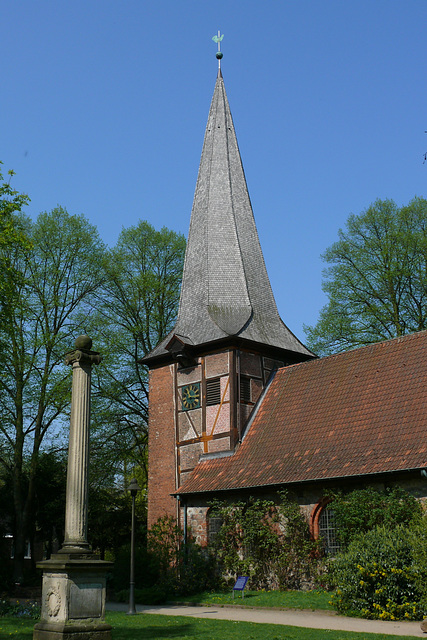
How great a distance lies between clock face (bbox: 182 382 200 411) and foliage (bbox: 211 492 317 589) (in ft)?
12.9

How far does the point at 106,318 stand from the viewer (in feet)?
106

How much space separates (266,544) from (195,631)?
782 centimetres

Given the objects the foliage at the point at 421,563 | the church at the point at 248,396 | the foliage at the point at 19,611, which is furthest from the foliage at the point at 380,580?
the foliage at the point at 19,611

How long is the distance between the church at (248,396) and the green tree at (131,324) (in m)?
5.39

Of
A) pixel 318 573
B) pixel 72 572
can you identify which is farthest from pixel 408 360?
pixel 72 572

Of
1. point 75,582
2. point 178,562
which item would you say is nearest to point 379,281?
point 178,562

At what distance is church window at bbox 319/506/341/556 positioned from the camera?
58.9 ft

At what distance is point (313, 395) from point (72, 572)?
1302 centimetres

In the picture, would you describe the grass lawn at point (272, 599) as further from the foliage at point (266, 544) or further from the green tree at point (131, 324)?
the green tree at point (131, 324)

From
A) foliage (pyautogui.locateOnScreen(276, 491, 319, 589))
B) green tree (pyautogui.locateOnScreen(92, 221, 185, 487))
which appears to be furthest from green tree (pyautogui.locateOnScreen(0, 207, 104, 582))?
foliage (pyautogui.locateOnScreen(276, 491, 319, 589))

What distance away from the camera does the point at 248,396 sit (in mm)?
23203

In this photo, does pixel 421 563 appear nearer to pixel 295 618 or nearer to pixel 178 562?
pixel 295 618

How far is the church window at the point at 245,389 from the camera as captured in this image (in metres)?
23.1

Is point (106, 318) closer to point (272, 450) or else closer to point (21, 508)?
point (21, 508)
